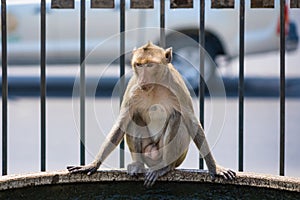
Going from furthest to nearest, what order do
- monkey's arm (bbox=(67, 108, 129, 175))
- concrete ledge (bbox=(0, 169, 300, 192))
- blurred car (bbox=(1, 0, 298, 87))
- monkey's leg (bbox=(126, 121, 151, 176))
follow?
blurred car (bbox=(1, 0, 298, 87))
monkey's leg (bbox=(126, 121, 151, 176))
monkey's arm (bbox=(67, 108, 129, 175))
concrete ledge (bbox=(0, 169, 300, 192))

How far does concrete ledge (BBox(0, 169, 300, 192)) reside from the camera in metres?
2.47

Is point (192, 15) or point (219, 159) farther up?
point (192, 15)

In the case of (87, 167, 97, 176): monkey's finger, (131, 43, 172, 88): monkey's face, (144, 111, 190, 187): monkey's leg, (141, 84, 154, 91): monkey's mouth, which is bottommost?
(87, 167, 97, 176): monkey's finger

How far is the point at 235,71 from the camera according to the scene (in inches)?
491

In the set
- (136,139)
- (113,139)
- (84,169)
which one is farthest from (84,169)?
(136,139)

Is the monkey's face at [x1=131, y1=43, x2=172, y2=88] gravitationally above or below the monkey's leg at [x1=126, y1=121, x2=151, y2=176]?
above

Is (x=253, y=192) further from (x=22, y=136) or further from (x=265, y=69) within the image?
(x=265, y=69)

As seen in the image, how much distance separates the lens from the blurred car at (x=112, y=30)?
9789mm

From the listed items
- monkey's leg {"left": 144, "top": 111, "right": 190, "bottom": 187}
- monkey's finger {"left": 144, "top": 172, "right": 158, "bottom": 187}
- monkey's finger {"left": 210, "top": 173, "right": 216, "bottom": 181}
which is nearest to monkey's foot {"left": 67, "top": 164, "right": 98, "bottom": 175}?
monkey's finger {"left": 144, "top": 172, "right": 158, "bottom": 187}

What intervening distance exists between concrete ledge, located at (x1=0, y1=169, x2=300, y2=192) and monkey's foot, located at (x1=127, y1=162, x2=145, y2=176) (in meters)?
0.03

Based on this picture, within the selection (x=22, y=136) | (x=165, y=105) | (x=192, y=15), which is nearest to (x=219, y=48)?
(x=192, y=15)

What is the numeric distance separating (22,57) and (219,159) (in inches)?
235

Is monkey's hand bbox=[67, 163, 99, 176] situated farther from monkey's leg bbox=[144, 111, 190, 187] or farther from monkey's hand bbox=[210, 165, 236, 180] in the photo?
monkey's hand bbox=[210, 165, 236, 180]

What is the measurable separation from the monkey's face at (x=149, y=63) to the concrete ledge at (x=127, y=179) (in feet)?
1.59
